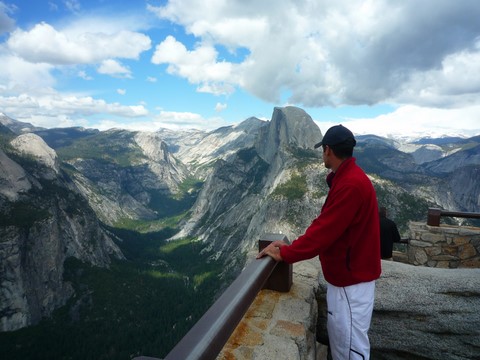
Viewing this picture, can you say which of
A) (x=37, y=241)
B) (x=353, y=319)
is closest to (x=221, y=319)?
(x=353, y=319)

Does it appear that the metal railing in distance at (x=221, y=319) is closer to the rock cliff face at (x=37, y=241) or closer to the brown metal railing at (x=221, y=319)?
the brown metal railing at (x=221, y=319)

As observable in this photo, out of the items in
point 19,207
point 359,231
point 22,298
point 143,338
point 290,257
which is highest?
point 359,231

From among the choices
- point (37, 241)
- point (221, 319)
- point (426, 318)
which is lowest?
point (37, 241)

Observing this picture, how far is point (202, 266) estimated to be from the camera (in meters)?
199

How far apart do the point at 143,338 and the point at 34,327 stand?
139 ft

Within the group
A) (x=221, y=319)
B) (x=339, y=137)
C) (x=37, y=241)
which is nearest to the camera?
(x=221, y=319)

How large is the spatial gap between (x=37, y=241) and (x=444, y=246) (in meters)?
159

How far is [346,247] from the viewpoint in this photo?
14.5ft

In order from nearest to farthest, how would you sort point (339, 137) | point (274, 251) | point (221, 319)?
1. point (221, 319)
2. point (339, 137)
3. point (274, 251)

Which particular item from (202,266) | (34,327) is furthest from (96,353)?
(202,266)

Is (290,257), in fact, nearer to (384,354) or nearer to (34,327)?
(384,354)

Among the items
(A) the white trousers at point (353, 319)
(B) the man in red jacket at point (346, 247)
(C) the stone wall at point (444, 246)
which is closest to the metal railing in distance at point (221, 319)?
(B) the man in red jacket at point (346, 247)

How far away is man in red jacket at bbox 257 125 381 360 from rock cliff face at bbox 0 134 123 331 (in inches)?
5888

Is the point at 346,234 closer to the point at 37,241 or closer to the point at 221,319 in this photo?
the point at 221,319
